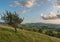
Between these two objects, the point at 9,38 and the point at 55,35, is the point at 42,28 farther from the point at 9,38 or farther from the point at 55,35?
the point at 9,38

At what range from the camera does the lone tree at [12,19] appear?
1767 inches

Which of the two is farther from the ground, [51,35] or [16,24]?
[16,24]

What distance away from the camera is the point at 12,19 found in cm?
4506

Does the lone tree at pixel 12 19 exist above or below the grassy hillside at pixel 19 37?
above

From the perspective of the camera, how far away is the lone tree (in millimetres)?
44875

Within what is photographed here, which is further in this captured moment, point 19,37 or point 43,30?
point 43,30

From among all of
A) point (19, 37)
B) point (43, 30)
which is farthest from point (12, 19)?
point (43, 30)

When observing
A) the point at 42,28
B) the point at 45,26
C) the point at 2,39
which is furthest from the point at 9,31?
the point at 45,26

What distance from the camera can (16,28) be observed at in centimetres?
4788

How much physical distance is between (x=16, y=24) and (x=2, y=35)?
4690mm

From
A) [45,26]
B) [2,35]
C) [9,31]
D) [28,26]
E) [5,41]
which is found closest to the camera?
[5,41]

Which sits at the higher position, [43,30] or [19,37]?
[43,30]

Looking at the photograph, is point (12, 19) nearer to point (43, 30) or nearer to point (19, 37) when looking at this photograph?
point (19, 37)

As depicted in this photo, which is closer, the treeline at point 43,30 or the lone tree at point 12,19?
the lone tree at point 12,19
